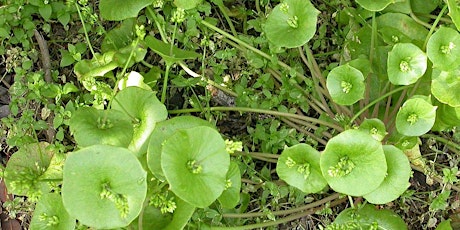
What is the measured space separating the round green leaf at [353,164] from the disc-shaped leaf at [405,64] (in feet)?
0.80

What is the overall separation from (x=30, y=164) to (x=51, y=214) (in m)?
0.30

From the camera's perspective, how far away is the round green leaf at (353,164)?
1535 mm

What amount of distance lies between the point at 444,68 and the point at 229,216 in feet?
2.55

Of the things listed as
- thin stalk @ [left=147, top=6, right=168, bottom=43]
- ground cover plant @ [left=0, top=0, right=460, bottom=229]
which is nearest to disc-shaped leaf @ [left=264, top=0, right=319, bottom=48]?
ground cover plant @ [left=0, top=0, right=460, bottom=229]

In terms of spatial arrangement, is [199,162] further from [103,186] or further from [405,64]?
[405,64]

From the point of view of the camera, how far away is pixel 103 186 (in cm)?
142

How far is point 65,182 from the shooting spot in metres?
1.40

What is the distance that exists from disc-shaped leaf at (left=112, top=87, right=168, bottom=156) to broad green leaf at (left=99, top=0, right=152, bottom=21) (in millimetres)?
256

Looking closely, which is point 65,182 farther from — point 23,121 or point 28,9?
point 28,9

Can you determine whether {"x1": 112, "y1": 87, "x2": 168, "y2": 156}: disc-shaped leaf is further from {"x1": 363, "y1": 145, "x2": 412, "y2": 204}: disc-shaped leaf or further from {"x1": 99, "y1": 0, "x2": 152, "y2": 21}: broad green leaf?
{"x1": 363, "y1": 145, "x2": 412, "y2": 204}: disc-shaped leaf

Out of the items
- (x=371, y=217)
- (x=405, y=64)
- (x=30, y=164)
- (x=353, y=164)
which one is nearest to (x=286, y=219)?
(x=371, y=217)

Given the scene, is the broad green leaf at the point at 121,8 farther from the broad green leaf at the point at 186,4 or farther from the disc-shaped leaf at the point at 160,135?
the disc-shaped leaf at the point at 160,135

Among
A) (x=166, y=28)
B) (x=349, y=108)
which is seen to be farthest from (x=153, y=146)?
(x=349, y=108)

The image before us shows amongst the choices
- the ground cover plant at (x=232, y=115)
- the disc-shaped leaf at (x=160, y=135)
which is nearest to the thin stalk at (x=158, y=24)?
the ground cover plant at (x=232, y=115)
